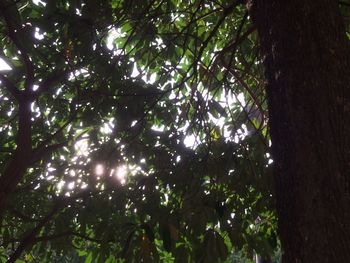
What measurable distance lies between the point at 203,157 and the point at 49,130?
5.43 ft

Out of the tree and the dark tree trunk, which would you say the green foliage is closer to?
the tree

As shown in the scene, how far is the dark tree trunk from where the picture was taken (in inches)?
52.1

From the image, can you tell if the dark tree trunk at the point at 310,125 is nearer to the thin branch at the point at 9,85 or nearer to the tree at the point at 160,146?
the tree at the point at 160,146

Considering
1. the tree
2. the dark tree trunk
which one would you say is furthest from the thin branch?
the dark tree trunk

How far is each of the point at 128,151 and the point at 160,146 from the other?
26 cm

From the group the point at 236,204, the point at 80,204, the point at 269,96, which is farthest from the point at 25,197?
the point at 269,96

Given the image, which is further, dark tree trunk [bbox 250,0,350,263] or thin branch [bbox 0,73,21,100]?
thin branch [bbox 0,73,21,100]

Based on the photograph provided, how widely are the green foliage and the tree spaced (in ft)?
0.04

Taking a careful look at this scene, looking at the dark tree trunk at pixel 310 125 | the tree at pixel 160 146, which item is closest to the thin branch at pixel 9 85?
the tree at pixel 160 146

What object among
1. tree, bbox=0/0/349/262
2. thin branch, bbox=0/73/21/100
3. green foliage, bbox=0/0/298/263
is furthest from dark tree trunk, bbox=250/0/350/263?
thin branch, bbox=0/73/21/100

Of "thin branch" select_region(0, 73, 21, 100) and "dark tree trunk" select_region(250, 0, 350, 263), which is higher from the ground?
"thin branch" select_region(0, 73, 21, 100)

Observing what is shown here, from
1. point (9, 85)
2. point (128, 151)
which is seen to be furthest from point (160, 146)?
point (9, 85)

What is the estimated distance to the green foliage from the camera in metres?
2.66

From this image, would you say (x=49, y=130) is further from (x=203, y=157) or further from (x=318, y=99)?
(x=318, y=99)
